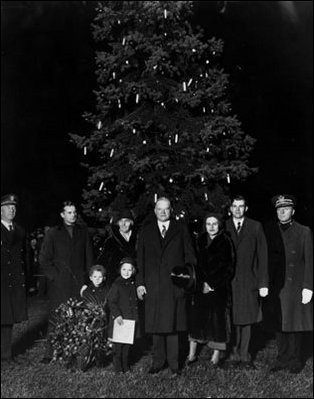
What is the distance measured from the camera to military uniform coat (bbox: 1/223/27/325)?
6090 millimetres

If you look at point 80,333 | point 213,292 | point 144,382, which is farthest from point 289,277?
point 80,333

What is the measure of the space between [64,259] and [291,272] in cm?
247

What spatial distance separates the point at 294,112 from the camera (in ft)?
26.5

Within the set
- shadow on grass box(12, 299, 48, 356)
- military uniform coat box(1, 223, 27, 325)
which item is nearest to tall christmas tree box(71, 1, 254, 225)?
shadow on grass box(12, 299, 48, 356)

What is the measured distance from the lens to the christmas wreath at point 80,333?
20.7 ft

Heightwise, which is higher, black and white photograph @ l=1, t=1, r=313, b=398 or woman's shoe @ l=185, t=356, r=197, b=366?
black and white photograph @ l=1, t=1, r=313, b=398

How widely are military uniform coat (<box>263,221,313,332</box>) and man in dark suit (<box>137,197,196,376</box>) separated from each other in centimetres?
97

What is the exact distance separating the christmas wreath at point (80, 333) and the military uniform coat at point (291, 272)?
6.24 ft

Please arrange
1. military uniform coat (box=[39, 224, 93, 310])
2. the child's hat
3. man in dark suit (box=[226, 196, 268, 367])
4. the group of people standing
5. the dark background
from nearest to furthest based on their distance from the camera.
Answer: the group of people standing
the child's hat
man in dark suit (box=[226, 196, 268, 367])
military uniform coat (box=[39, 224, 93, 310])
the dark background

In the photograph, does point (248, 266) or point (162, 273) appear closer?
point (162, 273)

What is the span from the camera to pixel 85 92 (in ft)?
31.9

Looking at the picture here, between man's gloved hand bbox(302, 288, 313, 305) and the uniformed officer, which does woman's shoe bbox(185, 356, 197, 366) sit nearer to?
the uniformed officer

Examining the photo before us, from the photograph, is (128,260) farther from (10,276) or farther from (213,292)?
(10,276)

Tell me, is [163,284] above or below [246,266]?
below
